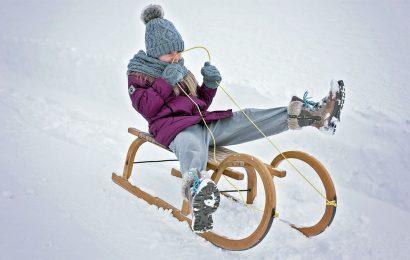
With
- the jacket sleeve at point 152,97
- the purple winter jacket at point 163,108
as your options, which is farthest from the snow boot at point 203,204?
the jacket sleeve at point 152,97

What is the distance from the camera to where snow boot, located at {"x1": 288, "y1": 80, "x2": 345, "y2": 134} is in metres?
2.48

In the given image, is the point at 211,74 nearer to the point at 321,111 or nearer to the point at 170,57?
the point at 170,57

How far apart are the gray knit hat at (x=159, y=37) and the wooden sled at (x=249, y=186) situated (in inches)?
24.1

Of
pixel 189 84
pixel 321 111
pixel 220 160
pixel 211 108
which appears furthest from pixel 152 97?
pixel 211 108

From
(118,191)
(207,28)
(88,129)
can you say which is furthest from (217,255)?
(207,28)

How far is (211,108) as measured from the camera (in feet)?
17.3

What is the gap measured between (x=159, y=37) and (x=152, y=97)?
1.65 feet

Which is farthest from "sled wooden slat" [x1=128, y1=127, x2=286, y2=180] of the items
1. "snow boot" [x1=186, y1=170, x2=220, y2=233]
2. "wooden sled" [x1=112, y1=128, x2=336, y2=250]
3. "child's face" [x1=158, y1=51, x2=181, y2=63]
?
"child's face" [x1=158, y1=51, x2=181, y2=63]

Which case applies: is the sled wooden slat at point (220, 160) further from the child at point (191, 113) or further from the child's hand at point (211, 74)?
the child's hand at point (211, 74)

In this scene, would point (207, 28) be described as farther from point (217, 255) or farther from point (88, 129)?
point (217, 255)

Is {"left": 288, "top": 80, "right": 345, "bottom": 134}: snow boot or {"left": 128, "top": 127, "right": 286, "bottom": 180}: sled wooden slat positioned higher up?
{"left": 288, "top": 80, "right": 345, "bottom": 134}: snow boot

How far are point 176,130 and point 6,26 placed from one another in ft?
23.1

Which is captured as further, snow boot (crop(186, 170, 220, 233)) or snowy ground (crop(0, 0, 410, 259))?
snowy ground (crop(0, 0, 410, 259))

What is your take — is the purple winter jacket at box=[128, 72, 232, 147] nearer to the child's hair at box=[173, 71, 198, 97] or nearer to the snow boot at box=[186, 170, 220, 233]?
the child's hair at box=[173, 71, 198, 97]
